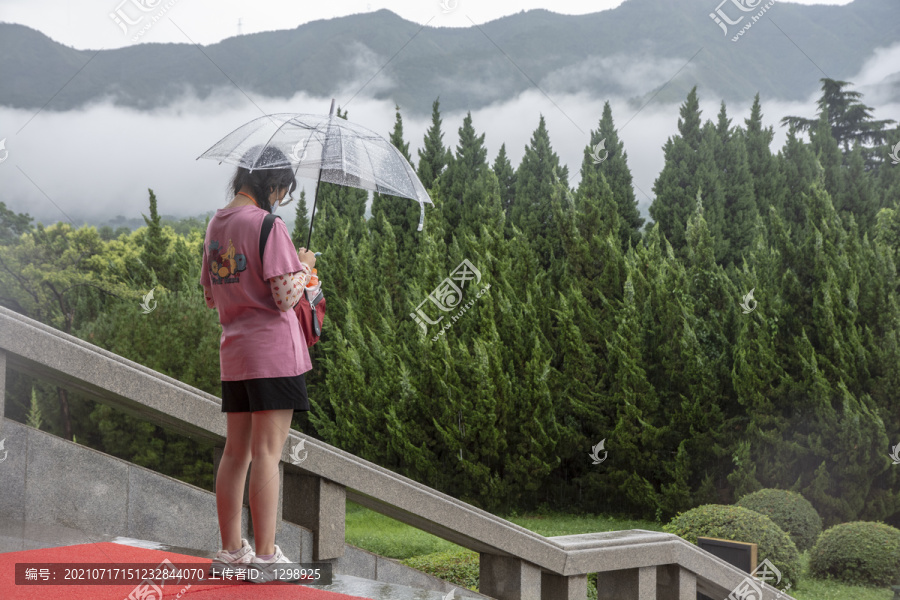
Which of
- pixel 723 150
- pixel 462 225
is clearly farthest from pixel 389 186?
pixel 723 150

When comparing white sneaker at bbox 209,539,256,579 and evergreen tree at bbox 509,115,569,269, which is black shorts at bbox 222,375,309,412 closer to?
white sneaker at bbox 209,539,256,579

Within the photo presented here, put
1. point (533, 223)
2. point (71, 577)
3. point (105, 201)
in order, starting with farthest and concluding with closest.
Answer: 1. point (105, 201)
2. point (533, 223)
3. point (71, 577)

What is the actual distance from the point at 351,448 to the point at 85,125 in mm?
27875

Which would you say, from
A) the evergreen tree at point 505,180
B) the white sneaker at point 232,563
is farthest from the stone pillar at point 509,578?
the evergreen tree at point 505,180

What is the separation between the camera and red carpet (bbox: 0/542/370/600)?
8.67 ft

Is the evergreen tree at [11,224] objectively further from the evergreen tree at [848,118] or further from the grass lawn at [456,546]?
the evergreen tree at [848,118]

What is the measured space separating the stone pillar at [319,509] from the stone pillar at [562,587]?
1.48 meters

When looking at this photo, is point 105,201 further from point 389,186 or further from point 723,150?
point 389,186

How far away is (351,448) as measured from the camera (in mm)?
14320

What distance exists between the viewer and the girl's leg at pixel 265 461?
2.76 m

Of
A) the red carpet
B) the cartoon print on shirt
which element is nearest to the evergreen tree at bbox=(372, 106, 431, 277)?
the red carpet

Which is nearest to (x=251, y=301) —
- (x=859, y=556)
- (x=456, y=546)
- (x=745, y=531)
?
(x=745, y=531)

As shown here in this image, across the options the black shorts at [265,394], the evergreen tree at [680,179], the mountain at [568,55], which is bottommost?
the black shorts at [265,394]

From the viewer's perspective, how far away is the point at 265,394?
8.88 ft
